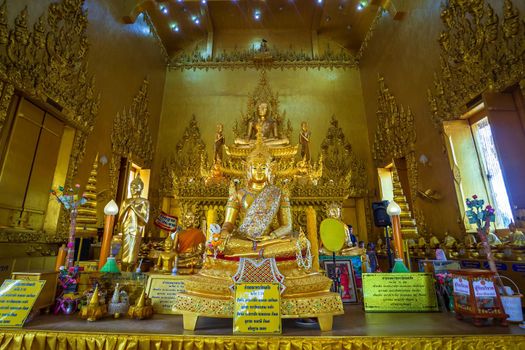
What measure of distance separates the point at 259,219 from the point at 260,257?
1.48 ft

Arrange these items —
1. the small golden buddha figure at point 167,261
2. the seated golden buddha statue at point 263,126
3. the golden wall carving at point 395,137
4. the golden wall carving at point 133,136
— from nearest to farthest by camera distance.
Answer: the small golden buddha figure at point 167,261 → the golden wall carving at point 395,137 → the golden wall carving at point 133,136 → the seated golden buddha statue at point 263,126

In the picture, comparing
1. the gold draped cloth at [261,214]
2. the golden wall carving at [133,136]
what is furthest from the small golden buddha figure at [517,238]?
the golden wall carving at [133,136]

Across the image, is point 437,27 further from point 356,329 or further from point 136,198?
point 136,198

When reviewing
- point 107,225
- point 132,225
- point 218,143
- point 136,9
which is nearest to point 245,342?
point 107,225

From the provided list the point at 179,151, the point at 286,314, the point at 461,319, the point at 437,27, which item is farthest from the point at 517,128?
the point at 179,151

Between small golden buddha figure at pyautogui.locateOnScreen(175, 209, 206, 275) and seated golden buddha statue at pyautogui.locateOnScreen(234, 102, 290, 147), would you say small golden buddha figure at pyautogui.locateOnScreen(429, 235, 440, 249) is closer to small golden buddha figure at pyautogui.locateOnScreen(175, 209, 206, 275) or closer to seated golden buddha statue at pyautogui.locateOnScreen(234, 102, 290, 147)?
small golden buddha figure at pyautogui.locateOnScreen(175, 209, 206, 275)

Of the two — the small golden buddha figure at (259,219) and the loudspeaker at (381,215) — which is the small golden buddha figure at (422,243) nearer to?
the loudspeaker at (381,215)

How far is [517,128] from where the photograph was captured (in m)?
3.09

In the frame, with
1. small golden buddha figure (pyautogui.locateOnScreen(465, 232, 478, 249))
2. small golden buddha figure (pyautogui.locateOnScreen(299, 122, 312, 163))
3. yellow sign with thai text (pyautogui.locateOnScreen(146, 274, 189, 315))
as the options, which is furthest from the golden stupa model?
small golden buddha figure (pyautogui.locateOnScreen(299, 122, 312, 163))

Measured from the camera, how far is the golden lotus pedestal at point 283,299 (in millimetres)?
1582

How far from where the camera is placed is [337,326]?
168 centimetres

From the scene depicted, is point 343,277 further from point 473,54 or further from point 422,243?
point 473,54

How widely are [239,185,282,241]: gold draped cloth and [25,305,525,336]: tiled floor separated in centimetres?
72

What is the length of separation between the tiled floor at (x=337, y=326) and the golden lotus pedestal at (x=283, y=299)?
3.7 inches
